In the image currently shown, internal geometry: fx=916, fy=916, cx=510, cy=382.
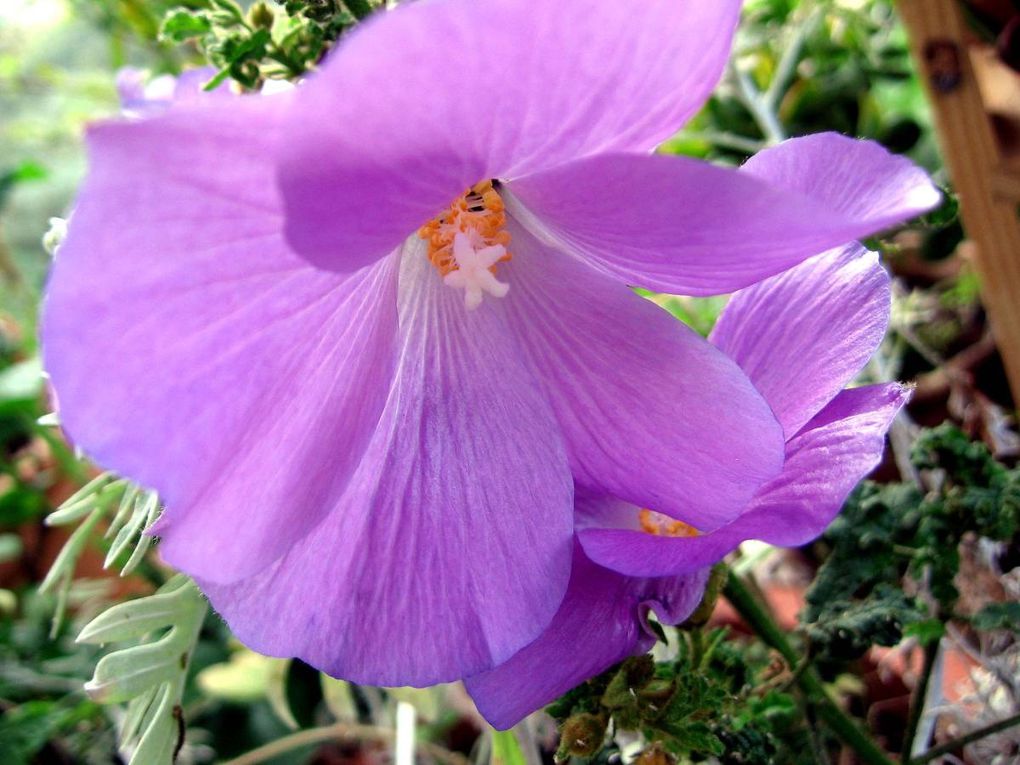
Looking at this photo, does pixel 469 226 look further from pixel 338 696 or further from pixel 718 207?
pixel 338 696

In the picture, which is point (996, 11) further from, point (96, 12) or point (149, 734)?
point (96, 12)

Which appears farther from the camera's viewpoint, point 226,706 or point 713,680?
point 226,706

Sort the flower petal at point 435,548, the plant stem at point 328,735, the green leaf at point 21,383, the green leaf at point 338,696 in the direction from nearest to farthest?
the flower petal at point 435,548
the green leaf at point 338,696
the plant stem at point 328,735
the green leaf at point 21,383

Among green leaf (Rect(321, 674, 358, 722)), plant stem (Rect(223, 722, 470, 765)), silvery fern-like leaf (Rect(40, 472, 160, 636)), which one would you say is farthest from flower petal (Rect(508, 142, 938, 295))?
plant stem (Rect(223, 722, 470, 765))

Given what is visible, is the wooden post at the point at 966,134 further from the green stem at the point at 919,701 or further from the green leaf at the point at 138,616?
the green leaf at the point at 138,616

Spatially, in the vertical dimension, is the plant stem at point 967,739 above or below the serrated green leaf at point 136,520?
below

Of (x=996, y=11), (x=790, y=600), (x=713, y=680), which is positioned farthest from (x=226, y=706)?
(x=996, y=11)

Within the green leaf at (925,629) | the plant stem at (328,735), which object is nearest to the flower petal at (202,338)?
the green leaf at (925,629)
